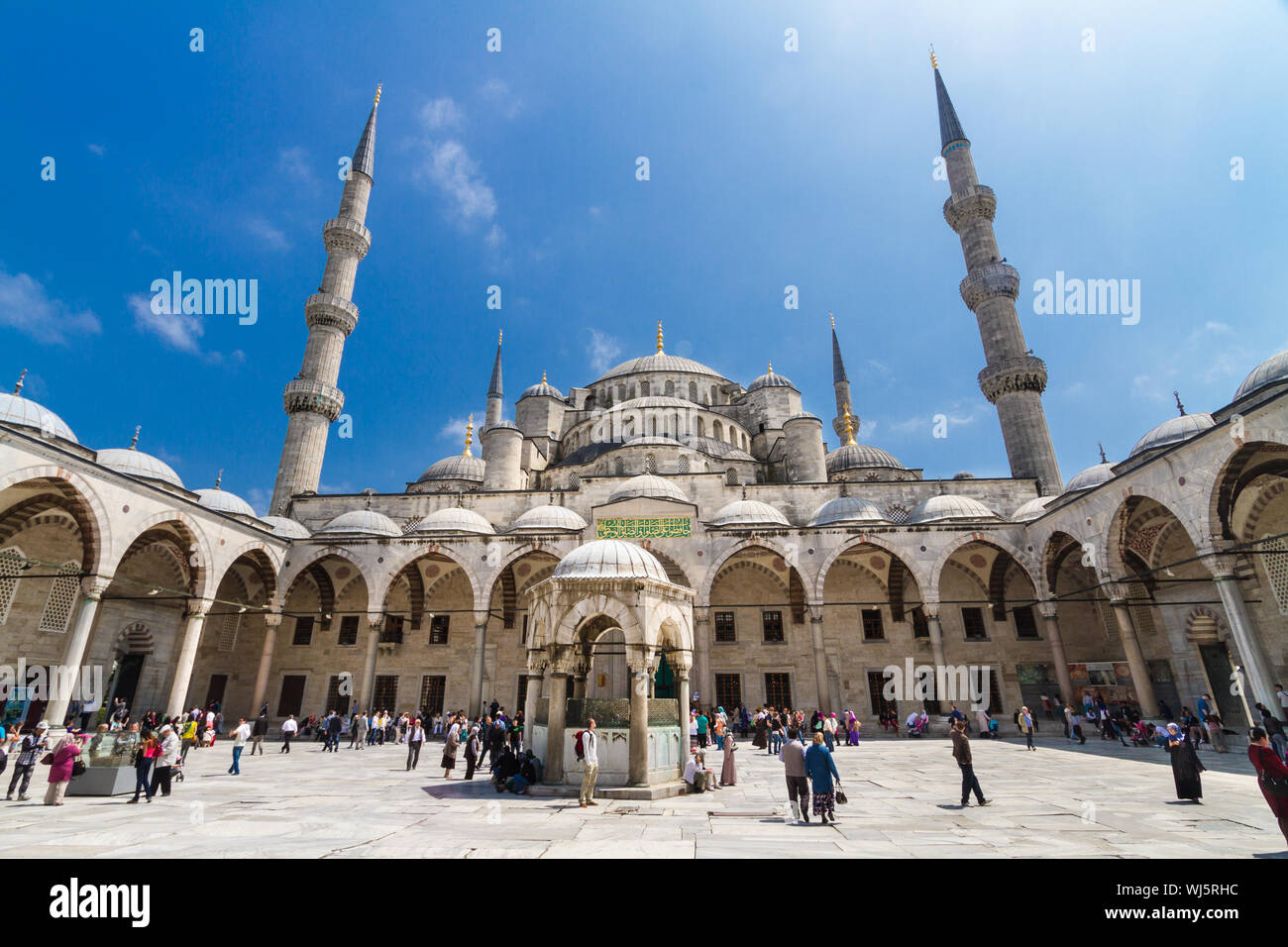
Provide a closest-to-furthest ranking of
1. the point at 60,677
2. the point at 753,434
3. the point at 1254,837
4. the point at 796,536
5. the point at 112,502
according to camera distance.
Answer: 1. the point at 1254,837
2. the point at 60,677
3. the point at 112,502
4. the point at 796,536
5. the point at 753,434

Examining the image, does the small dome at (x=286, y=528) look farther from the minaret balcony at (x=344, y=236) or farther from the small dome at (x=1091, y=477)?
the small dome at (x=1091, y=477)

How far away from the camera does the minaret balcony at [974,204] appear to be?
2517cm

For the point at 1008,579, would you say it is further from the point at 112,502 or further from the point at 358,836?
the point at 112,502

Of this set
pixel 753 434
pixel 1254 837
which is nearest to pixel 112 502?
pixel 1254 837

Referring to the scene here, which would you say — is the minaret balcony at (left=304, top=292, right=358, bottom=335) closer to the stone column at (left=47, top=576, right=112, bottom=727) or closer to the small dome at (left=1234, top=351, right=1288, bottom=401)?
the stone column at (left=47, top=576, right=112, bottom=727)

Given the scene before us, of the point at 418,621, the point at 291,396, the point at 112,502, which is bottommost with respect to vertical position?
the point at 418,621

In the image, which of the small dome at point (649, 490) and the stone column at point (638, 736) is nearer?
the stone column at point (638, 736)

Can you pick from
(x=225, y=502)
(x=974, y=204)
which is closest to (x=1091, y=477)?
(x=974, y=204)

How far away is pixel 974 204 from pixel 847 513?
1597cm

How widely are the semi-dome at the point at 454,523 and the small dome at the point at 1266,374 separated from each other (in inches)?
805

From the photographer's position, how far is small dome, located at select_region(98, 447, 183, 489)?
17.2m

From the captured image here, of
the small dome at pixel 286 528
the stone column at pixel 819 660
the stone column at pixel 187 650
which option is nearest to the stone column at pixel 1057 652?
the stone column at pixel 819 660

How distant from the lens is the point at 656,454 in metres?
23.8
